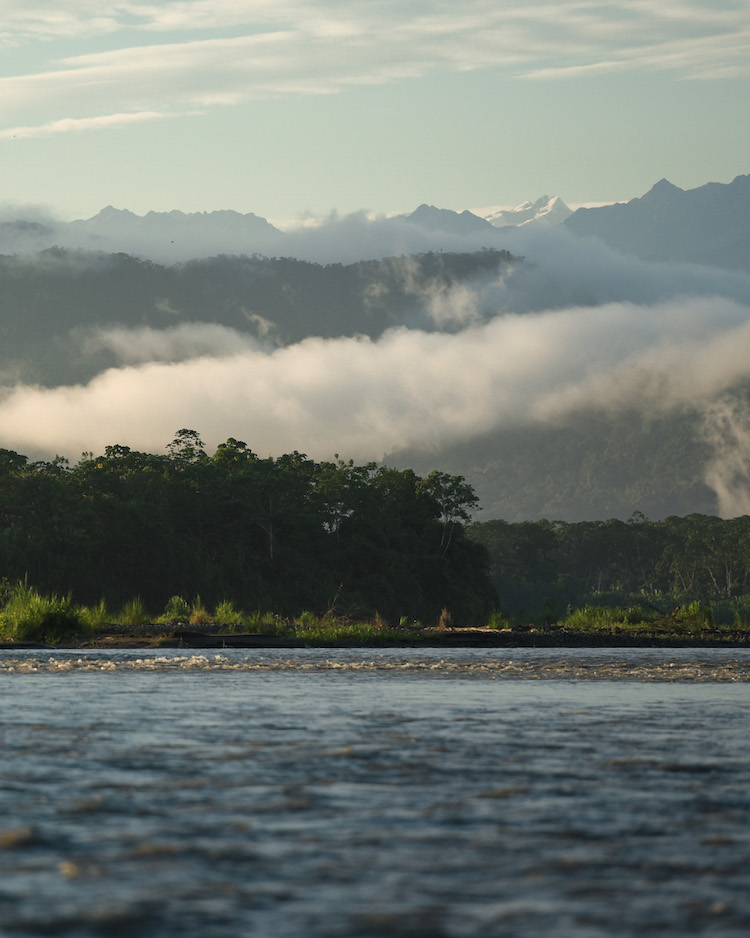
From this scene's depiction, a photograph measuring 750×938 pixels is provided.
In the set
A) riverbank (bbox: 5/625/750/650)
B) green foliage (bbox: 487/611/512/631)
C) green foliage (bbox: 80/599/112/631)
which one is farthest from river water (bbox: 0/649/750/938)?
green foliage (bbox: 487/611/512/631)

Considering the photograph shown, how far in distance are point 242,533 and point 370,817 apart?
288ft

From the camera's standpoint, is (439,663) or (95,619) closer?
(439,663)

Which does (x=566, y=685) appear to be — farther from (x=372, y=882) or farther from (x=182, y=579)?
(x=182, y=579)

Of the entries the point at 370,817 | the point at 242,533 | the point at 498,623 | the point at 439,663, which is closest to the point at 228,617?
the point at 498,623

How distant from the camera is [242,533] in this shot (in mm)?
96562

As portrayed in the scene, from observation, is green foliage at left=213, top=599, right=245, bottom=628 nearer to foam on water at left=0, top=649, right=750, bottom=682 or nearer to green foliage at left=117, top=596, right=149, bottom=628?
green foliage at left=117, top=596, right=149, bottom=628

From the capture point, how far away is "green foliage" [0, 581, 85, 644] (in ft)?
122

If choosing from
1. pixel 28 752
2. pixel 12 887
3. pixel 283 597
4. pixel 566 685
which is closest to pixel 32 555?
pixel 283 597

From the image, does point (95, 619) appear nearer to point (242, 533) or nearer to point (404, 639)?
point (404, 639)

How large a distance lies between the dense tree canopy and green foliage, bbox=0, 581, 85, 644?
32.1m

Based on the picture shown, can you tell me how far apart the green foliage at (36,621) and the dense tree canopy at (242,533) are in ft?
105

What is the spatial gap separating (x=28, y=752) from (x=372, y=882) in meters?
6.18

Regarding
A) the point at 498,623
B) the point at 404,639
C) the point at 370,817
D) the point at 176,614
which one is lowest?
the point at 370,817

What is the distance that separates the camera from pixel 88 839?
8.64 meters
